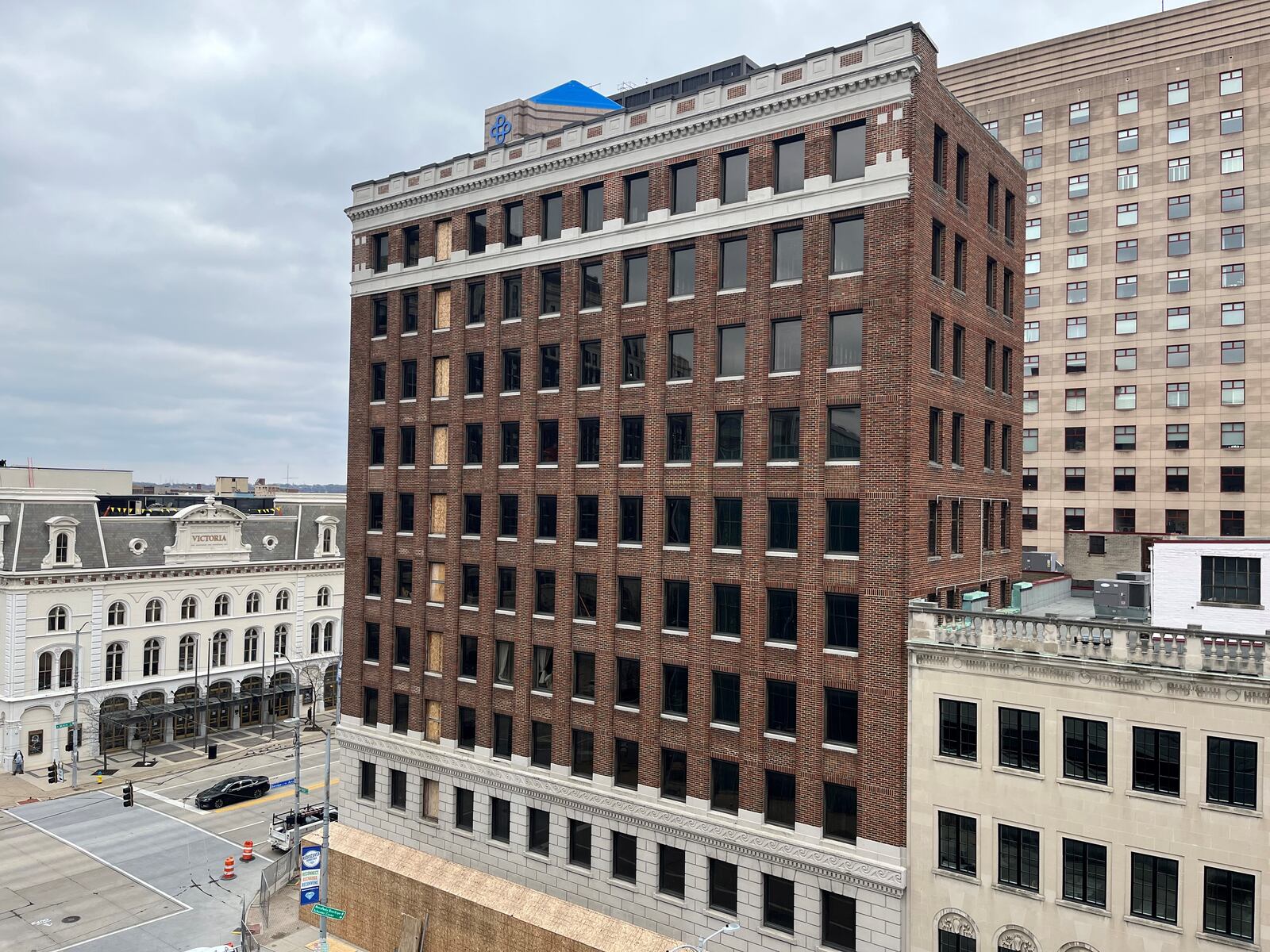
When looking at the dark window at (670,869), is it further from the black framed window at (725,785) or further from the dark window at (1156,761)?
the dark window at (1156,761)

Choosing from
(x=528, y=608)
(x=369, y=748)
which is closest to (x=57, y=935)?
(x=369, y=748)

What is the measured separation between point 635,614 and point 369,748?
1835 centimetres

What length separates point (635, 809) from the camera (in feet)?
114

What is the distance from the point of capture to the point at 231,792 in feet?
→ 211

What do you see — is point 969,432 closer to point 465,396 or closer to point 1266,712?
point 1266,712

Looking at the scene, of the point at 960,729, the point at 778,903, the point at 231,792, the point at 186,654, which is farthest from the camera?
the point at 186,654

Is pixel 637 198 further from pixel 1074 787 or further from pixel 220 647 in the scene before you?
pixel 220 647

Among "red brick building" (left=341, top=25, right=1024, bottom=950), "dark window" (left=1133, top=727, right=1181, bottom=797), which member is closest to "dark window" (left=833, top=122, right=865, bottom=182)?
"red brick building" (left=341, top=25, right=1024, bottom=950)

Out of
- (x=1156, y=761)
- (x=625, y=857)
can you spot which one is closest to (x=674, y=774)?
(x=625, y=857)

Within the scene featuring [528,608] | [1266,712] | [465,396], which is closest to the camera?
[1266,712]

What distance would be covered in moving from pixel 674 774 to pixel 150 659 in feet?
199

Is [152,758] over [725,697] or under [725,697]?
under

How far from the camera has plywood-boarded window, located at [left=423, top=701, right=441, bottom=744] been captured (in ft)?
140

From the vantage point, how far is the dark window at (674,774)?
112 ft
